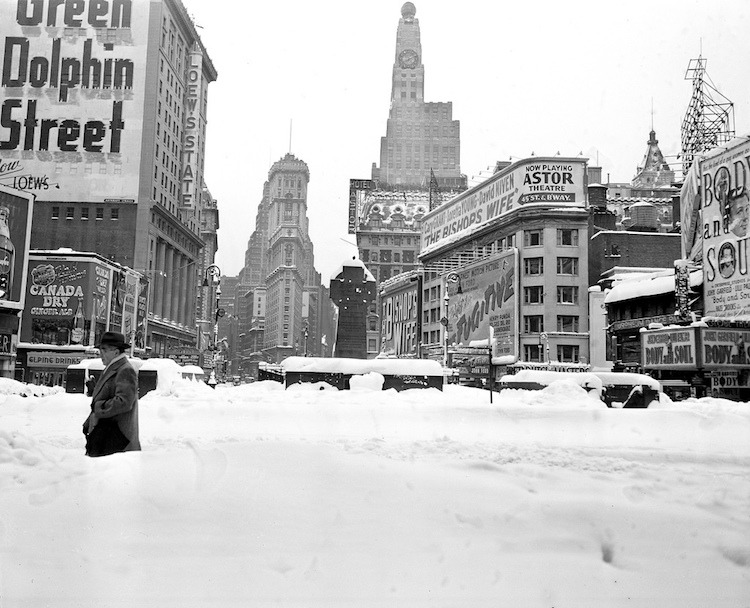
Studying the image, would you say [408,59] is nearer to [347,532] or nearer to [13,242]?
[13,242]

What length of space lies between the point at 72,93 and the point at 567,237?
49797 mm

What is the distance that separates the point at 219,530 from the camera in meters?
4.39

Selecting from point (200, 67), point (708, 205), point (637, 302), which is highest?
point (200, 67)

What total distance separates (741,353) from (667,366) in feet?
7.85

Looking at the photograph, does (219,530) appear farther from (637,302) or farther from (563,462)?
(637,302)

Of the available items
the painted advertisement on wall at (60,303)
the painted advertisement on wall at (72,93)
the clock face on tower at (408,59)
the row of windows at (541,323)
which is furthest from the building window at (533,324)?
the clock face on tower at (408,59)

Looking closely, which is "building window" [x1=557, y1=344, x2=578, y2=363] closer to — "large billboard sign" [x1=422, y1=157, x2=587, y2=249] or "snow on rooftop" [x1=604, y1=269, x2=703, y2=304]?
"snow on rooftop" [x1=604, y1=269, x2=703, y2=304]

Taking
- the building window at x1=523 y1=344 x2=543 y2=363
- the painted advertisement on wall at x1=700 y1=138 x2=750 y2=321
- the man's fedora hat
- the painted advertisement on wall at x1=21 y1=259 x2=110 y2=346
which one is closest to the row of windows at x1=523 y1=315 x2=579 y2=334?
the building window at x1=523 y1=344 x2=543 y2=363

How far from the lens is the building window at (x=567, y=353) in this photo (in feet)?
190

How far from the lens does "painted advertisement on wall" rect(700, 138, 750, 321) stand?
28359 millimetres

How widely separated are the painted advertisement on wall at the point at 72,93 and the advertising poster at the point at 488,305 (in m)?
35.5

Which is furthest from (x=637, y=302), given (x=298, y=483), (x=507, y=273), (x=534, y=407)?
(x=298, y=483)

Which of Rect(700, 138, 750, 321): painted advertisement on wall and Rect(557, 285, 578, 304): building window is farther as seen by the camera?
Rect(557, 285, 578, 304): building window

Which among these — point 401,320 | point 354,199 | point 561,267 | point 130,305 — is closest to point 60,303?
point 130,305
